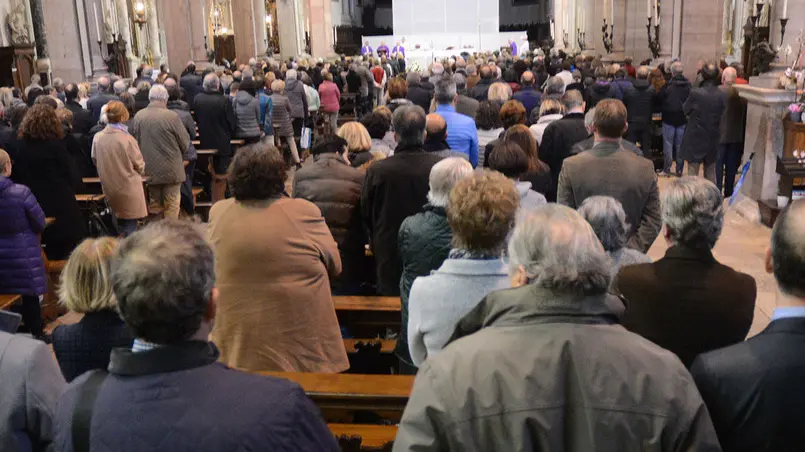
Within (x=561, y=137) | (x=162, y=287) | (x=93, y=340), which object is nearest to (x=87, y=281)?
(x=93, y=340)

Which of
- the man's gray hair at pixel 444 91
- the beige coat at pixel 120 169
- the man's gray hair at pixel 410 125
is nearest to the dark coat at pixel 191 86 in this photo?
the beige coat at pixel 120 169

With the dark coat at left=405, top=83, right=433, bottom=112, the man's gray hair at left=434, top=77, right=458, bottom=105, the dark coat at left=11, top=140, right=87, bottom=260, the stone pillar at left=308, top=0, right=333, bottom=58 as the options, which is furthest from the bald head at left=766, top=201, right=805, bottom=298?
the stone pillar at left=308, top=0, right=333, bottom=58

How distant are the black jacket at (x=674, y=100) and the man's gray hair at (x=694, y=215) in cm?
876

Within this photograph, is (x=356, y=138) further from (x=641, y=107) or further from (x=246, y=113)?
(x=641, y=107)

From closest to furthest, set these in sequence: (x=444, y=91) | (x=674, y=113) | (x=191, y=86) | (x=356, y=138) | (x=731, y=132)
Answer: (x=356, y=138) → (x=444, y=91) → (x=731, y=132) → (x=674, y=113) → (x=191, y=86)

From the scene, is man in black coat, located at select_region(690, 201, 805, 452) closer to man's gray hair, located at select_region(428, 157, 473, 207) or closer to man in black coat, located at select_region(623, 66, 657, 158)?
man's gray hair, located at select_region(428, 157, 473, 207)

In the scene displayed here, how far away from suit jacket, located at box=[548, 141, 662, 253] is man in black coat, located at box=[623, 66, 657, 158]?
7131 millimetres

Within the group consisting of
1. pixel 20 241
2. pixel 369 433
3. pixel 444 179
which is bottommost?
pixel 369 433

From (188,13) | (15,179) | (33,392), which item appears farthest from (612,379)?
(188,13)

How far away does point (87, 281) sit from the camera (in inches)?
114

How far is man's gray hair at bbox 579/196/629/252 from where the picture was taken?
11.1 ft

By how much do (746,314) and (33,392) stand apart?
2.38 metres

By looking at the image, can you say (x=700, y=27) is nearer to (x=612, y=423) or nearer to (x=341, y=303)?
(x=341, y=303)

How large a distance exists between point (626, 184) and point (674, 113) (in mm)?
7353
